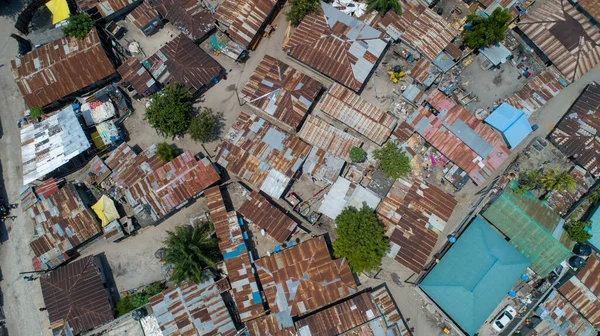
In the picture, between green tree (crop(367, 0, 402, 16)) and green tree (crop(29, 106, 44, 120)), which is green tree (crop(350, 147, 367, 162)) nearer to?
green tree (crop(367, 0, 402, 16))

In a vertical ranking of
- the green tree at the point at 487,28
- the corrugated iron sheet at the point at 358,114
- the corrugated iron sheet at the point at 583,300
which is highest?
the green tree at the point at 487,28

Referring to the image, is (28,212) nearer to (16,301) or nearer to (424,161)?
(16,301)

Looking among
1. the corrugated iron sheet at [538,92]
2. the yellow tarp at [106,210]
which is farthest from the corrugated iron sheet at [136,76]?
the corrugated iron sheet at [538,92]

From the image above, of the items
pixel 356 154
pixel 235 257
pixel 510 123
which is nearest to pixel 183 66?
pixel 356 154

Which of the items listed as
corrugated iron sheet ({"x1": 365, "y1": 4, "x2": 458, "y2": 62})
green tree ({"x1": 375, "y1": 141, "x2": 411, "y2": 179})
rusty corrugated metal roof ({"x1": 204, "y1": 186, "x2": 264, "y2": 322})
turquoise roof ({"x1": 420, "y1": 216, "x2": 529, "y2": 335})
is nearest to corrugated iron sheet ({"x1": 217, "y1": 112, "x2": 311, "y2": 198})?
rusty corrugated metal roof ({"x1": 204, "y1": 186, "x2": 264, "y2": 322})

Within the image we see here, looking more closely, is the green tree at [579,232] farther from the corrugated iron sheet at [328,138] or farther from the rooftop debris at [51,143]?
the rooftop debris at [51,143]

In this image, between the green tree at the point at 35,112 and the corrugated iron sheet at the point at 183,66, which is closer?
the green tree at the point at 35,112
